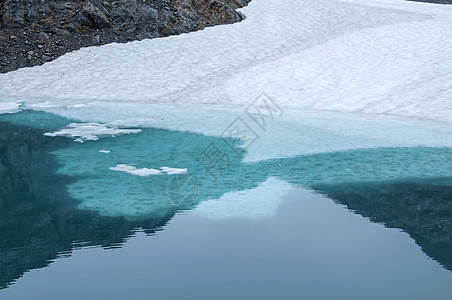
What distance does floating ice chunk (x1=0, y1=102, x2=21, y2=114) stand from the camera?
15.5 metres

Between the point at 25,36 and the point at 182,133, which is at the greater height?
the point at 25,36

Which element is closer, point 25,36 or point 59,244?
point 59,244

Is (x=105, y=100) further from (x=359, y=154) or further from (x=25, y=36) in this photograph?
(x=359, y=154)

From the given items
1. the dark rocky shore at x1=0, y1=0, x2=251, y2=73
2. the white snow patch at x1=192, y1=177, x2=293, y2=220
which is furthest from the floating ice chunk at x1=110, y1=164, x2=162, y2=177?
the dark rocky shore at x1=0, y1=0, x2=251, y2=73

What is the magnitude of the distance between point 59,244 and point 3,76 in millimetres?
14777

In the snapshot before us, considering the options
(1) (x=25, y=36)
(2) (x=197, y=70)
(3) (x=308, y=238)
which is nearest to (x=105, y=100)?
(2) (x=197, y=70)

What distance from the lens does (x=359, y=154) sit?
10.4 m

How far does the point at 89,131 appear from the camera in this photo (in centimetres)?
1259

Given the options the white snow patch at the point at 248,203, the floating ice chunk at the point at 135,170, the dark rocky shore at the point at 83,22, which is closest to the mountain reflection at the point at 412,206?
the white snow patch at the point at 248,203

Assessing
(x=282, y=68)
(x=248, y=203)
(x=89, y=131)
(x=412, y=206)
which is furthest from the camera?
(x=282, y=68)

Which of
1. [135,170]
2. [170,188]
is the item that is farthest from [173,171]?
[170,188]

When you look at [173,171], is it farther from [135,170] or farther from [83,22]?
[83,22]

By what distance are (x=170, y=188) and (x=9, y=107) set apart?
9502 mm

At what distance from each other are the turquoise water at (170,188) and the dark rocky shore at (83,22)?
892 cm
